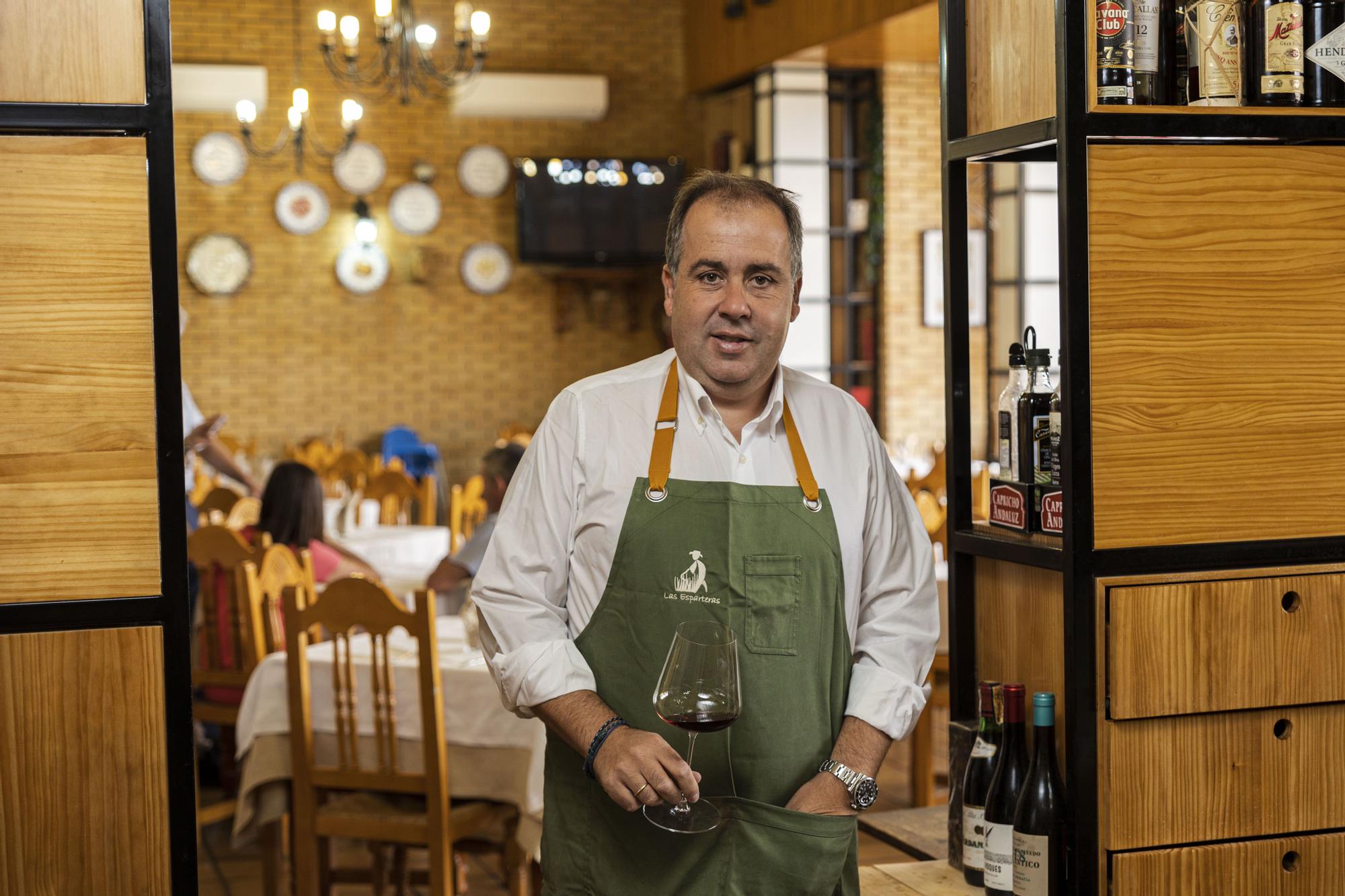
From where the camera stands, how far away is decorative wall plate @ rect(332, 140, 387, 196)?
9359mm

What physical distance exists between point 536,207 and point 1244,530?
7.78 meters

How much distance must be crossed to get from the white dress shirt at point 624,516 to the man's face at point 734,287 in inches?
3.4

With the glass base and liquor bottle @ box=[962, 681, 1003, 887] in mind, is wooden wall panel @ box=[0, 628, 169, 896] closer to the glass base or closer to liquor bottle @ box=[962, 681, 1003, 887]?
the glass base

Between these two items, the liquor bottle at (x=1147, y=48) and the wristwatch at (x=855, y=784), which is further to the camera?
the liquor bottle at (x=1147, y=48)

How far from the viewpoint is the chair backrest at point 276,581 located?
13.4ft

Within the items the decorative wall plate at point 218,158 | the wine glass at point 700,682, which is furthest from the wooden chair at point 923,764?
the decorative wall plate at point 218,158

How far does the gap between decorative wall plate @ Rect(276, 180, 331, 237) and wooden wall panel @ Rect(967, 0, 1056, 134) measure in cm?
770

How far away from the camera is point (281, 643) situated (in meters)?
4.15

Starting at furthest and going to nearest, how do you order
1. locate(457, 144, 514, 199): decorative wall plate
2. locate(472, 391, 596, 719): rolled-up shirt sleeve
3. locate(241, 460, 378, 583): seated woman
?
locate(457, 144, 514, 199): decorative wall plate
locate(241, 460, 378, 583): seated woman
locate(472, 391, 596, 719): rolled-up shirt sleeve

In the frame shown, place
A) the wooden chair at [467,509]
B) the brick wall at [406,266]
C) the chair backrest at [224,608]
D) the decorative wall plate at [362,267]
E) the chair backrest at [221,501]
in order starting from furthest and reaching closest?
the decorative wall plate at [362,267]
the brick wall at [406,266]
the wooden chair at [467,509]
the chair backrest at [221,501]
the chair backrest at [224,608]

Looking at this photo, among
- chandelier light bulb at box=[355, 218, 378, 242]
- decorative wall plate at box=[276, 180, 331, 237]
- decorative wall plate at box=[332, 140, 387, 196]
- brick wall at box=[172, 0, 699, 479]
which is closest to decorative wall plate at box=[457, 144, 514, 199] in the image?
brick wall at box=[172, 0, 699, 479]

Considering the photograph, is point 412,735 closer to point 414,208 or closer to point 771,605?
point 771,605

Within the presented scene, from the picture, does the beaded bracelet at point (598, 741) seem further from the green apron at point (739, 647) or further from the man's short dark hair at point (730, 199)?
the man's short dark hair at point (730, 199)

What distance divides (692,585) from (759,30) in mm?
7472
